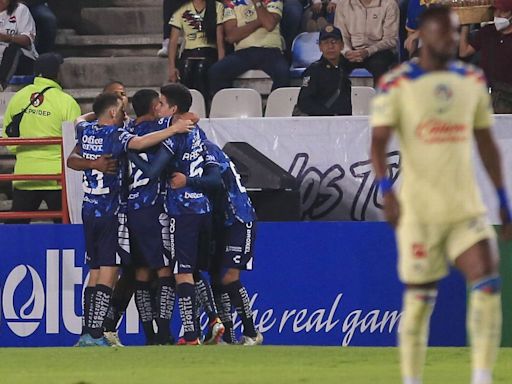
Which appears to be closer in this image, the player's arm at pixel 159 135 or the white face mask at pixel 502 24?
the player's arm at pixel 159 135

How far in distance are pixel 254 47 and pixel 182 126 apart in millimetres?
5155

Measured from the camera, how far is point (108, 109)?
12180 mm

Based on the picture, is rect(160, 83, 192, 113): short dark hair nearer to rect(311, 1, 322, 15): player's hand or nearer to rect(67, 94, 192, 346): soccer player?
rect(67, 94, 192, 346): soccer player

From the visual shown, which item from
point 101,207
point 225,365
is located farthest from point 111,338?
point 225,365

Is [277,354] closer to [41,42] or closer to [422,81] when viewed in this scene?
[422,81]

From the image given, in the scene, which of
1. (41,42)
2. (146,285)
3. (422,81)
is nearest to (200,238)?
(146,285)

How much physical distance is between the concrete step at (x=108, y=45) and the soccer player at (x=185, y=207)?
23.5 feet

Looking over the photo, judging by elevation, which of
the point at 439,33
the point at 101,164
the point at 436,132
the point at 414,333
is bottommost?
the point at 101,164

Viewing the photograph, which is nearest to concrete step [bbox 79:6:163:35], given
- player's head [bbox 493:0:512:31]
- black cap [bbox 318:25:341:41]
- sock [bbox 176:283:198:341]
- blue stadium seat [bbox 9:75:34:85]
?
blue stadium seat [bbox 9:75:34:85]

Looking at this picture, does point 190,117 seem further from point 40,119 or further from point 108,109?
point 40,119

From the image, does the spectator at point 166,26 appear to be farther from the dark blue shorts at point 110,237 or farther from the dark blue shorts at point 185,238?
the dark blue shorts at point 185,238

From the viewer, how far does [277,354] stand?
437 inches

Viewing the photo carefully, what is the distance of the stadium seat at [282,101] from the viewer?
1590 centimetres

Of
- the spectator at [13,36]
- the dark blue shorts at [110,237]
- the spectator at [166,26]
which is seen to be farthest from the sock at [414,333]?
the spectator at [13,36]
